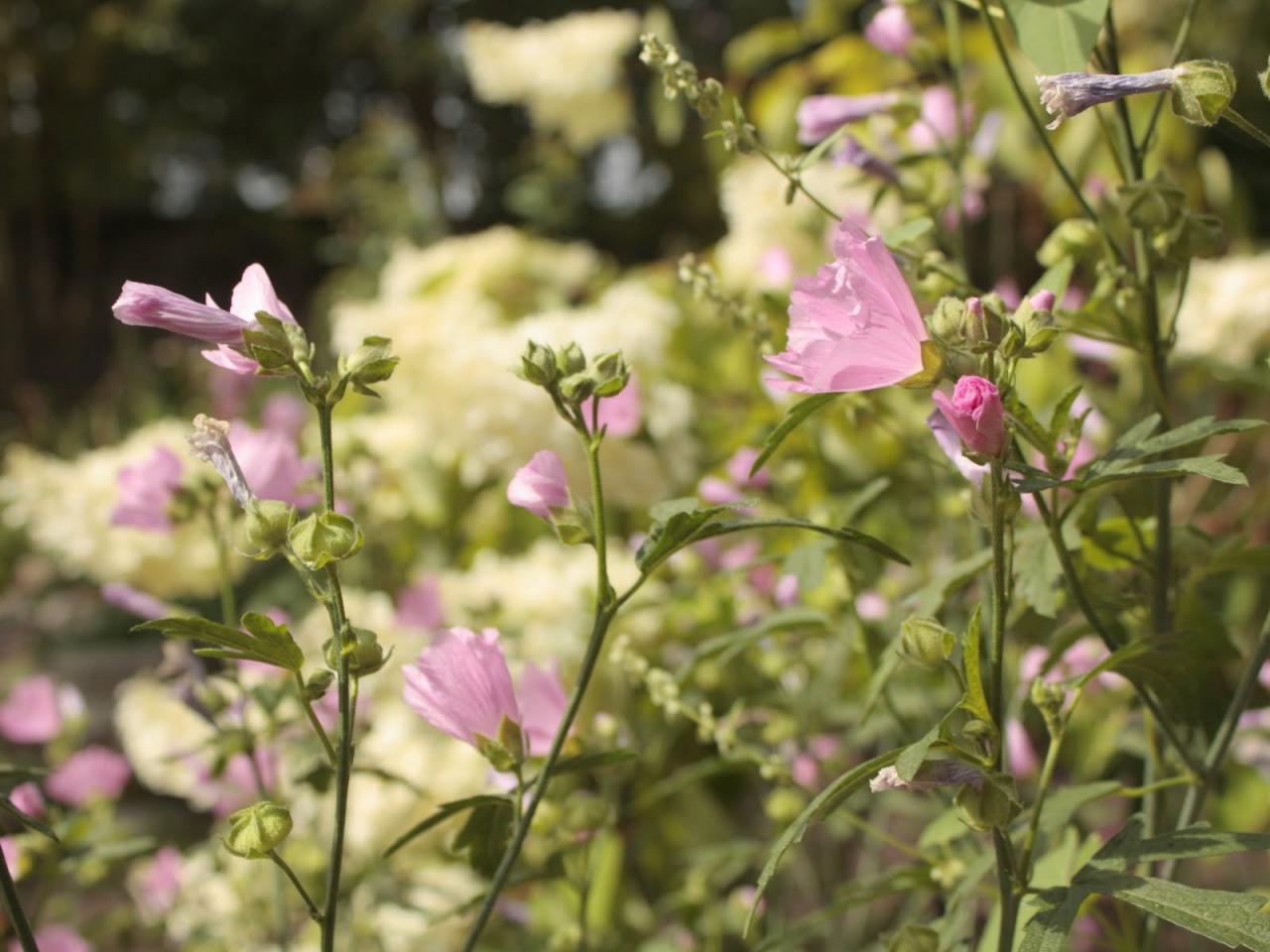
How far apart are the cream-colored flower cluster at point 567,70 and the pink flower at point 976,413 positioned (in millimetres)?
1166

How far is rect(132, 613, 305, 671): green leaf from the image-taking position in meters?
0.27

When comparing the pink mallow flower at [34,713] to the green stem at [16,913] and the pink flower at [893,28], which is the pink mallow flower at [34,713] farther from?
the pink flower at [893,28]

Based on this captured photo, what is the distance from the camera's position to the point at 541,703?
16.4 inches

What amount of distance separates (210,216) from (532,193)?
11.5 feet

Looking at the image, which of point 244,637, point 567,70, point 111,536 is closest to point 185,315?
point 244,637

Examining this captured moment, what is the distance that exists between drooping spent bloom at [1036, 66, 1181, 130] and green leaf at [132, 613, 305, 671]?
205 millimetres

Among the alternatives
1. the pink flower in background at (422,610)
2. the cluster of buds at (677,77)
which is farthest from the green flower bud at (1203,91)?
the pink flower in background at (422,610)

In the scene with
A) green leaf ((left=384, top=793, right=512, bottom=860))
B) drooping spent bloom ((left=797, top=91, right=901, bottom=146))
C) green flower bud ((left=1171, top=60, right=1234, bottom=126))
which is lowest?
green leaf ((left=384, top=793, right=512, bottom=860))

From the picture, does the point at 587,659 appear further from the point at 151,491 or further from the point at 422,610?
the point at 422,610

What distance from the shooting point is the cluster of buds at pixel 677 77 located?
13.5 inches

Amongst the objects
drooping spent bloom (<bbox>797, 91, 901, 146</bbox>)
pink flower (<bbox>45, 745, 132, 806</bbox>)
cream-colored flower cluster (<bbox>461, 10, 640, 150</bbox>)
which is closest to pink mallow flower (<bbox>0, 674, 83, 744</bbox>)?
pink flower (<bbox>45, 745, 132, 806</bbox>)

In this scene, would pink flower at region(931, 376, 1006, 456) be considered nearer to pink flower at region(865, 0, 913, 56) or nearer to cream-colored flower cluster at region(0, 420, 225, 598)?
pink flower at region(865, 0, 913, 56)

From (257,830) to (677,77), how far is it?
0.22 metres

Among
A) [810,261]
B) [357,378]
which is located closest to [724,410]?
[810,261]
